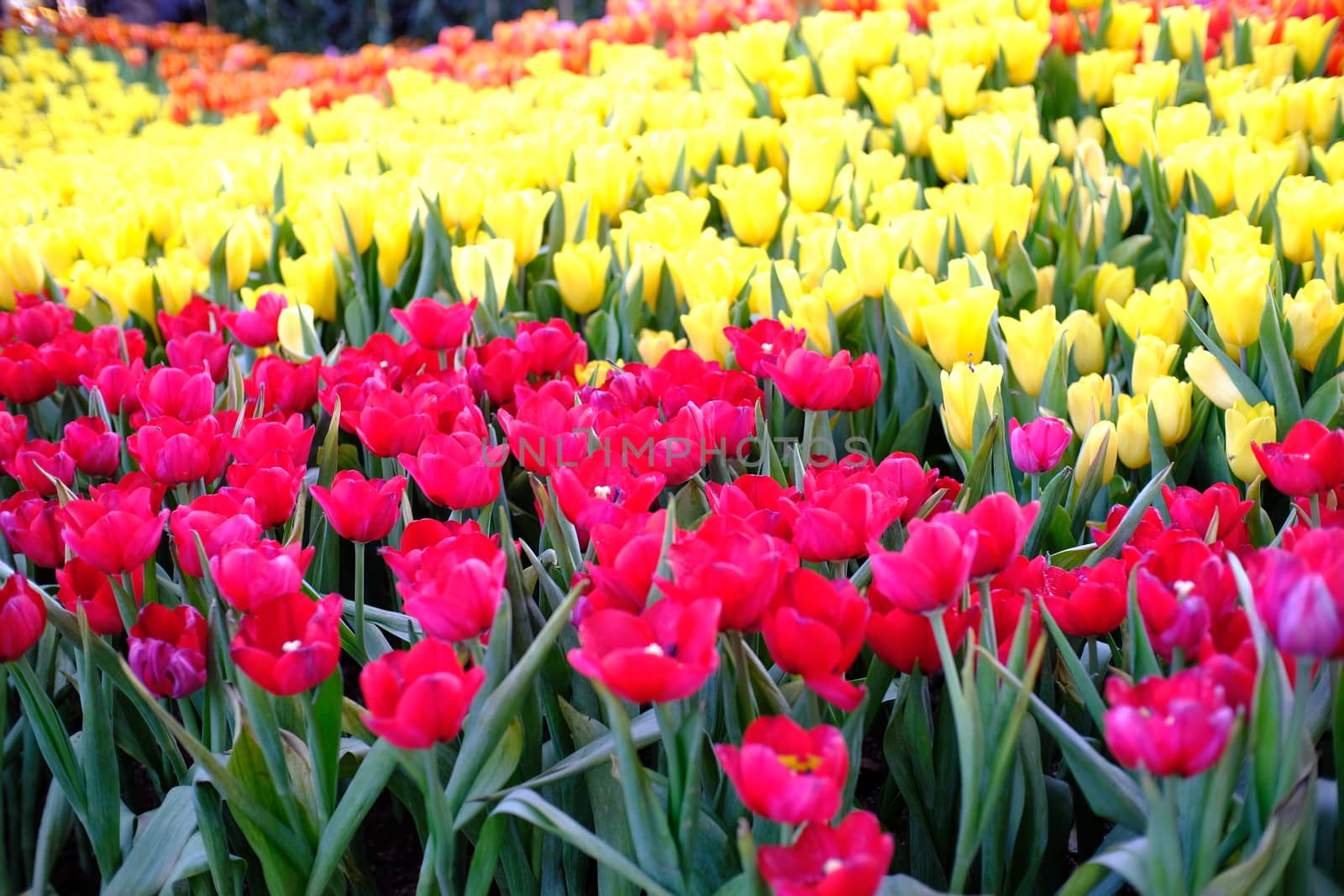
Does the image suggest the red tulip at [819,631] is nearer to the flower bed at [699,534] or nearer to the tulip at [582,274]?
the flower bed at [699,534]

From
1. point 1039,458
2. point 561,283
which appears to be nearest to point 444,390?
point 561,283

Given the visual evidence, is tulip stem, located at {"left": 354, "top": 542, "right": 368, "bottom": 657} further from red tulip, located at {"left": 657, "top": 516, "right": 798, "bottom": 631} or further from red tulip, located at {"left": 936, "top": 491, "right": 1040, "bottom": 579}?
red tulip, located at {"left": 936, "top": 491, "right": 1040, "bottom": 579}

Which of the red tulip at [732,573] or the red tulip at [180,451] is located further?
the red tulip at [180,451]

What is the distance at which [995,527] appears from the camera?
0.87 m

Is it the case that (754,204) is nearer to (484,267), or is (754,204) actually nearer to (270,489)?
(484,267)

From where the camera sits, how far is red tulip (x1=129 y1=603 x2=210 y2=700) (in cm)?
94

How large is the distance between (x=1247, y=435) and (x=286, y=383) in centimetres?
113

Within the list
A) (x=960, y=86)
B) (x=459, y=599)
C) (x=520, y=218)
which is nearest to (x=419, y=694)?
(x=459, y=599)

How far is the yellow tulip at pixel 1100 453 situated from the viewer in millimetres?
1274

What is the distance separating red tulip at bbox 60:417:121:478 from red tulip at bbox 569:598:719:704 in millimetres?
795

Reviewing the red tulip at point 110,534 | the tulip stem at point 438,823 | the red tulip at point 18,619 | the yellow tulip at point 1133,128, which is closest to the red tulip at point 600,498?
the tulip stem at point 438,823

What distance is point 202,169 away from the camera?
312 cm

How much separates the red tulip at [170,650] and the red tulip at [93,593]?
8 centimetres

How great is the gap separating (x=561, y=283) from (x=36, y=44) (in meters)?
6.19
